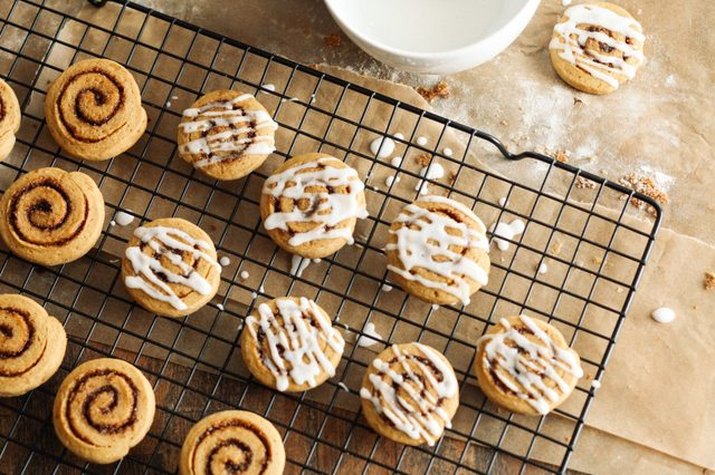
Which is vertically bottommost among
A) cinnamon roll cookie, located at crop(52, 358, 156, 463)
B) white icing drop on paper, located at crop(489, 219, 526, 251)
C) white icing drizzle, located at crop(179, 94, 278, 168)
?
cinnamon roll cookie, located at crop(52, 358, 156, 463)

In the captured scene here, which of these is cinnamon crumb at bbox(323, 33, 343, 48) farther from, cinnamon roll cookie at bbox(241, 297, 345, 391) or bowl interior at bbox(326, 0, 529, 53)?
cinnamon roll cookie at bbox(241, 297, 345, 391)

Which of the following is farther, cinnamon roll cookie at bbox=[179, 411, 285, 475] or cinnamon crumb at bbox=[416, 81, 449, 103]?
cinnamon crumb at bbox=[416, 81, 449, 103]

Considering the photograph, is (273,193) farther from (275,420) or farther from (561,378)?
(561,378)

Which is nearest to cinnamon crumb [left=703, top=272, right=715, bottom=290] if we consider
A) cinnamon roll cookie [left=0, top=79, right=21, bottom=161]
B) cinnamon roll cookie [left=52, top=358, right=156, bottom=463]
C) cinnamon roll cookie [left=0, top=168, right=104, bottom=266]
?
cinnamon roll cookie [left=52, top=358, right=156, bottom=463]

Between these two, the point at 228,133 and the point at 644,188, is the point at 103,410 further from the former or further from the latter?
the point at 644,188

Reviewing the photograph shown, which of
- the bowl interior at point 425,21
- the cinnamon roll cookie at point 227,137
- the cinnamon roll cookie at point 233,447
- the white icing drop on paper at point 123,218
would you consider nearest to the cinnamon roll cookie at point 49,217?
the white icing drop on paper at point 123,218

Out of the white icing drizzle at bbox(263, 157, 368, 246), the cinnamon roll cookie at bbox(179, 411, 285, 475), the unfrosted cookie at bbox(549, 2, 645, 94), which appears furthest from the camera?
the unfrosted cookie at bbox(549, 2, 645, 94)

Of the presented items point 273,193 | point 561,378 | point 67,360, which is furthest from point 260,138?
point 561,378

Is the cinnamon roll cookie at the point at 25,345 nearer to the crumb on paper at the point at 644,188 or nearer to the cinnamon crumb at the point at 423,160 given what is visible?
the cinnamon crumb at the point at 423,160
